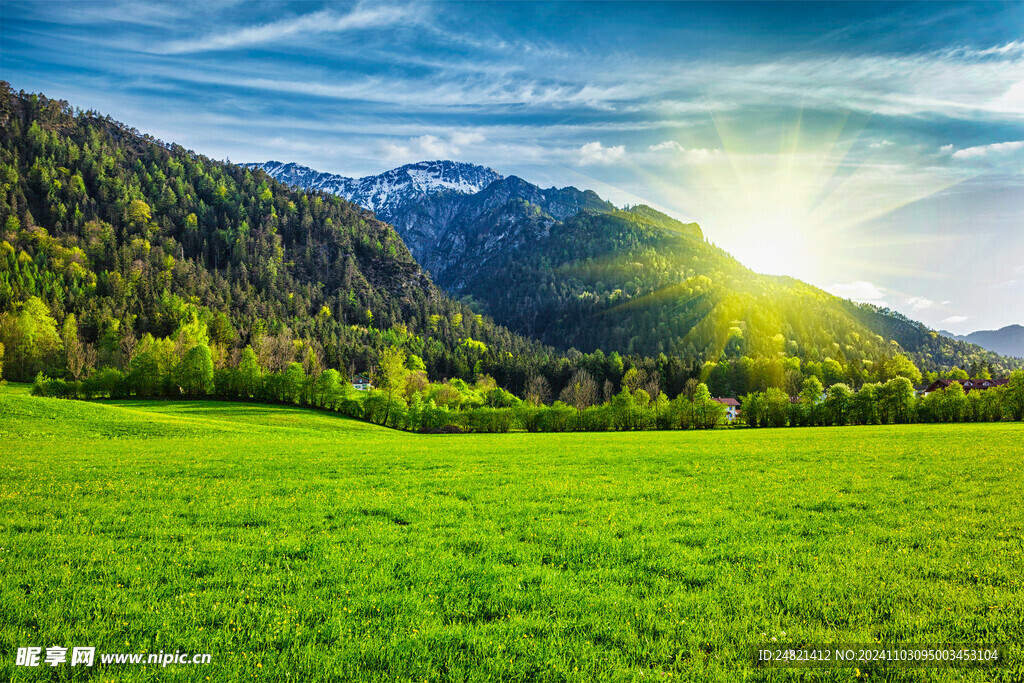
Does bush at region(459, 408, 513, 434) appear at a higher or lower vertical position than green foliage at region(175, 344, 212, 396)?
lower

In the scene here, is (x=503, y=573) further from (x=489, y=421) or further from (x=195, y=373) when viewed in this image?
(x=195, y=373)

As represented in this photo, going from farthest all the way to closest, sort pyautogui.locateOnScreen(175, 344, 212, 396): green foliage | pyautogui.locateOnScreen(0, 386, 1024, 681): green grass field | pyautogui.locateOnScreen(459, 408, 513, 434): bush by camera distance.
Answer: pyautogui.locateOnScreen(175, 344, 212, 396): green foliage → pyautogui.locateOnScreen(459, 408, 513, 434): bush → pyautogui.locateOnScreen(0, 386, 1024, 681): green grass field

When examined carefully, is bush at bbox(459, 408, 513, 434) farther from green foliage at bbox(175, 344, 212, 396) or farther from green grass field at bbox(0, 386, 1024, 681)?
green grass field at bbox(0, 386, 1024, 681)

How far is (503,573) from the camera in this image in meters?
9.77

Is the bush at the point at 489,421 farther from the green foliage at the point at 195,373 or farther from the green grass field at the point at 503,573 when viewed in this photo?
the green grass field at the point at 503,573

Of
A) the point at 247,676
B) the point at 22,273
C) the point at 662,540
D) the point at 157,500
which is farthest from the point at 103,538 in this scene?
the point at 22,273

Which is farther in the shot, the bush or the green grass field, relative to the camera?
the bush

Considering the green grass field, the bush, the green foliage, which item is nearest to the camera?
the green grass field

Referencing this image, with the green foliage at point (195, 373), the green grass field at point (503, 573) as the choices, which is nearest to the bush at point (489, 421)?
the green foliage at point (195, 373)

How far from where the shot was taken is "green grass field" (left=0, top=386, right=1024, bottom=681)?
22.5ft

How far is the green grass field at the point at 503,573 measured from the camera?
6848 mm

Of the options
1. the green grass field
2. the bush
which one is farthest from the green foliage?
the green grass field

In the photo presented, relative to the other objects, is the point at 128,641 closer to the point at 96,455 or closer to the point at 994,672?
the point at 994,672

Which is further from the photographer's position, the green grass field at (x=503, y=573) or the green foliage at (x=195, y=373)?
the green foliage at (x=195, y=373)
